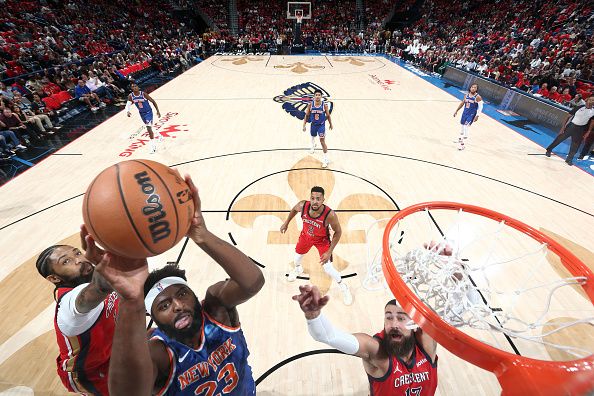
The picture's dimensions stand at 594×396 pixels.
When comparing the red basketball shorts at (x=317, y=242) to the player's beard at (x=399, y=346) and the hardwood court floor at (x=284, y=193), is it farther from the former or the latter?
the player's beard at (x=399, y=346)

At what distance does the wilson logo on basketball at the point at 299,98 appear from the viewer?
10970 millimetres

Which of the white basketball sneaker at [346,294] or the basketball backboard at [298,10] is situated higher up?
the basketball backboard at [298,10]

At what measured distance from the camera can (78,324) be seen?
1901 millimetres

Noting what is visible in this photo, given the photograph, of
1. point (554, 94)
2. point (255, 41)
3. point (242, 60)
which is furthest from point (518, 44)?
point (255, 41)

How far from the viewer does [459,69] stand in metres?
14.8

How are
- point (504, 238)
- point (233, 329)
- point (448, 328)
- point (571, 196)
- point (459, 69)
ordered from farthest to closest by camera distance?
point (459, 69) → point (571, 196) → point (504, 238) → point (233, 329) → point (448, 328)

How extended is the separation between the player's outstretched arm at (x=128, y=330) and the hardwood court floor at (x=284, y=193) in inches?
82.3

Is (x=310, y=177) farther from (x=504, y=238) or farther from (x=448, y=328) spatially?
(x=448, y=328)

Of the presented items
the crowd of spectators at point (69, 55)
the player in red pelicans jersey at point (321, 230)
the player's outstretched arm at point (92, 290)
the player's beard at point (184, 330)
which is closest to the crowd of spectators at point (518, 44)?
the player in red pelicans jersey at point (321, 230)

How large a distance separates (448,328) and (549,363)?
0.43 metres

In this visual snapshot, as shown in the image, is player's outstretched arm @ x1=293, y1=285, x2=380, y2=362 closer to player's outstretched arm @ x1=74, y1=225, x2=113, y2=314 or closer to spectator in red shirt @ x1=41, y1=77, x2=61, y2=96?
player's outstretched arm @ x1=74, y1=225, x2=113, y2=314

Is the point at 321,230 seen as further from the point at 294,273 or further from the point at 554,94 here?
the point at 554,94

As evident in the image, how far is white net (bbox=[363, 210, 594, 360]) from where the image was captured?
A: 93.0 inches

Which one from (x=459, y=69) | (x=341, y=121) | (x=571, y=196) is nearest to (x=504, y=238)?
(x=571, y=196)
